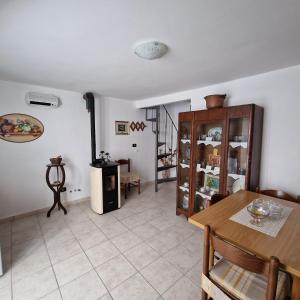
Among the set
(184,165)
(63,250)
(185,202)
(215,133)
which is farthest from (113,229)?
(215,133)

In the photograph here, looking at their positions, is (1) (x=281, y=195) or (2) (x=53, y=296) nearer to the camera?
(2) (x=53, y=296)

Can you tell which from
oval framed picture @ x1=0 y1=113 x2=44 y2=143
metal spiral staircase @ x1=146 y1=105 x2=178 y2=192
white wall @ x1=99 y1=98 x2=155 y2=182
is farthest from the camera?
metal spiral staircase @ x1=146 y1=105 x2=178 y2=192

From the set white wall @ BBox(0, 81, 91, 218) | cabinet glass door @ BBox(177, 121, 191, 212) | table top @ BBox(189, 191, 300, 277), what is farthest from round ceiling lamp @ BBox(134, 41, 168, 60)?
white wall @ BBox(0, 81, 91, 218)

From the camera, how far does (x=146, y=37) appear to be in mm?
1399

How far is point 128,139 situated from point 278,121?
2922 millimetres

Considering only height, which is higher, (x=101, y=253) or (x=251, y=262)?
(x=251, y=262)

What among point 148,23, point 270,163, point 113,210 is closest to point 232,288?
point 270,163

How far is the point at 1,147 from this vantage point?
260 centimetres

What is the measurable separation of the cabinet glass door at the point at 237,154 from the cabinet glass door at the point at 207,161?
140mm

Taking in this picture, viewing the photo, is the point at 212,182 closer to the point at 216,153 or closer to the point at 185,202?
the point at 216,153

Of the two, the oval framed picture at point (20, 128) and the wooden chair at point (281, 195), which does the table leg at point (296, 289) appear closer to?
the wooden chair at point (281, 195)

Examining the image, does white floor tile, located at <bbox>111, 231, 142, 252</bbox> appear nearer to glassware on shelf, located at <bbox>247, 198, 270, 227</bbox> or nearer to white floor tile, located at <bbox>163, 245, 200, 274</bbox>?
white floor tile, located at <bbox>163, 245, 200, 274</bbox>

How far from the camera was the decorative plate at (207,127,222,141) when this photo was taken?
244 centimetres

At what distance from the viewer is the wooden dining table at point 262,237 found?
917 mm
